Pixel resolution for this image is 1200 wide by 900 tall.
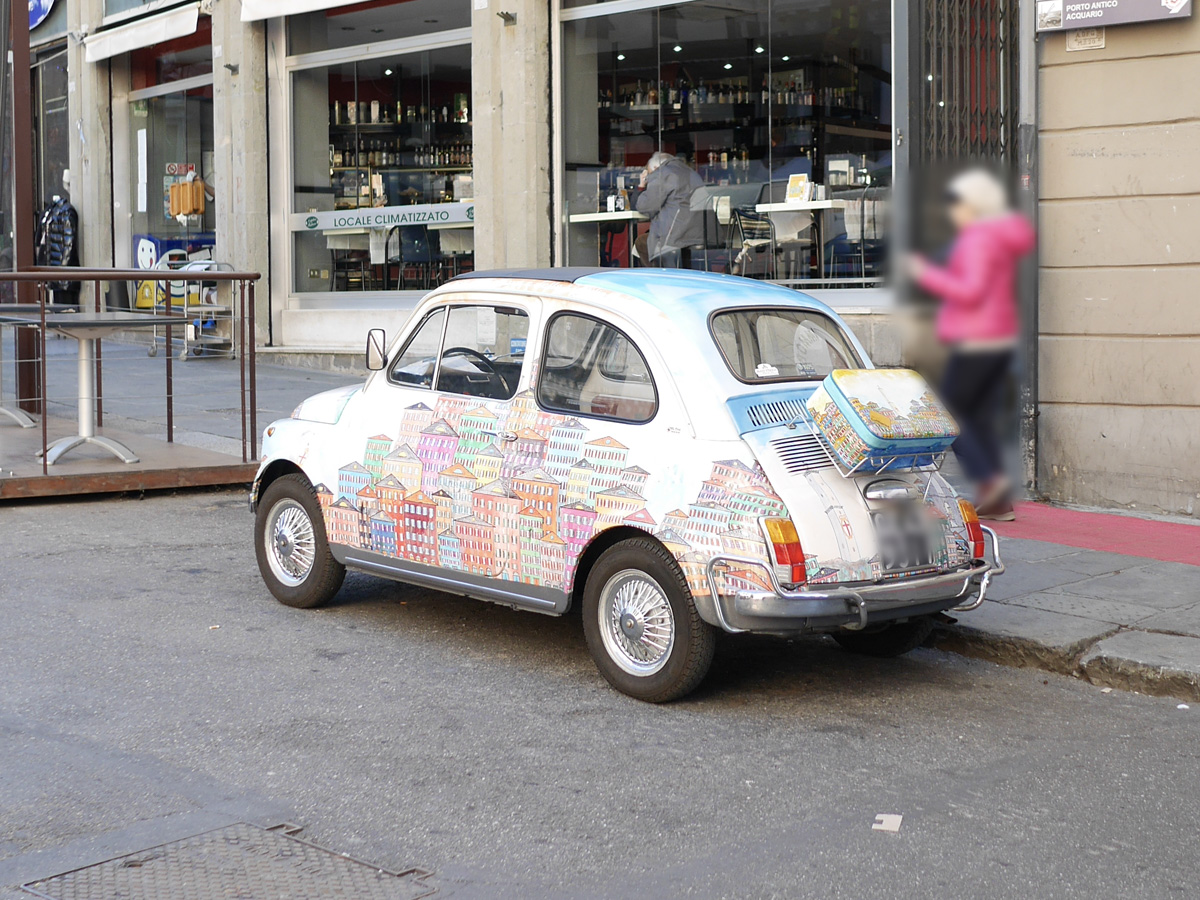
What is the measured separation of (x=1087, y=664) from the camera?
6.00 meters

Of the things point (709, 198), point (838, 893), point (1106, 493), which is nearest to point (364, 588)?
point (838, 893)

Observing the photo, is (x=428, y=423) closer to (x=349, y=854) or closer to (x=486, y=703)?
(x=486, y=703)

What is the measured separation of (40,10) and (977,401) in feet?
86.7

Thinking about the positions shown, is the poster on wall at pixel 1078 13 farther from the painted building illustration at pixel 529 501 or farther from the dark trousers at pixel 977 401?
the painted building illustration at pixel 529 501

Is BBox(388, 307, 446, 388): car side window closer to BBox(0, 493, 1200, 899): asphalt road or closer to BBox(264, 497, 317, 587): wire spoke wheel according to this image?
BBox(264, 497, 317, 587): wire spoke wheel

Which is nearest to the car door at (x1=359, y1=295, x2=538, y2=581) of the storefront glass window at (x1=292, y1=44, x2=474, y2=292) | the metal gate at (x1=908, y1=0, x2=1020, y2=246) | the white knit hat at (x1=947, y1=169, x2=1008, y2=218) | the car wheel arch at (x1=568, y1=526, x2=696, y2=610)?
the car wheel arch at (x1=568, y1=526, x2=696, y2=610)

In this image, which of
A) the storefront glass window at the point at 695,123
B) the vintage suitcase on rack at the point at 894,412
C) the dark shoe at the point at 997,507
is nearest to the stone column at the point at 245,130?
the storefront glass window at the point at 695,123

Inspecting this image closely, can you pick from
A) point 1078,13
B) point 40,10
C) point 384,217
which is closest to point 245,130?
point 384,217

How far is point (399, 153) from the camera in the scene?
700 inches

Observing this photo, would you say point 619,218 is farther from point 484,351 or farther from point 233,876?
point 233,876

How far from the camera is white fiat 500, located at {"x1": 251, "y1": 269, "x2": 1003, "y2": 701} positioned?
5113 millimetres

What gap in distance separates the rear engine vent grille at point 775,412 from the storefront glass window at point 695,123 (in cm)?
580

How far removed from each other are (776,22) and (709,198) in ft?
5.85

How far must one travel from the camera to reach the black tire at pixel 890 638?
20.1ft
